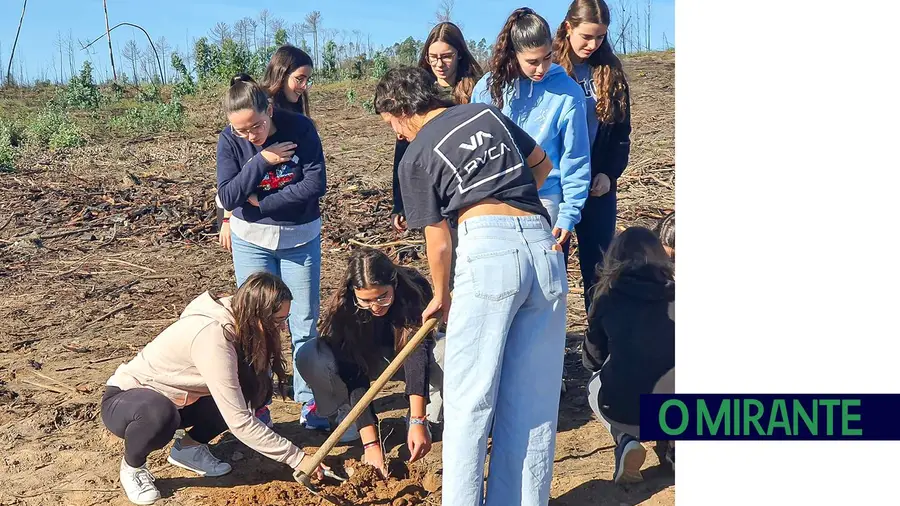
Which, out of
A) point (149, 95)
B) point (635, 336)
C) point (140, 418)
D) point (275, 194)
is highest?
point (149, 95)

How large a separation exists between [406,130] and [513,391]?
0.90 meters

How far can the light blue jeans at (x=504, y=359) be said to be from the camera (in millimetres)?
2637

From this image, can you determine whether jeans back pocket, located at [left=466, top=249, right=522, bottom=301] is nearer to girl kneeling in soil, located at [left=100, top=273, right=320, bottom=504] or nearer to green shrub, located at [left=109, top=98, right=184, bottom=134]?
girl kneeling in soil, located at [left=100, top=273, right=320, bottom=504]

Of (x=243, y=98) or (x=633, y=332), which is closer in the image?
(x=633, y=332)

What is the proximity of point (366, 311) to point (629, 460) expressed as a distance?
3.86 ft

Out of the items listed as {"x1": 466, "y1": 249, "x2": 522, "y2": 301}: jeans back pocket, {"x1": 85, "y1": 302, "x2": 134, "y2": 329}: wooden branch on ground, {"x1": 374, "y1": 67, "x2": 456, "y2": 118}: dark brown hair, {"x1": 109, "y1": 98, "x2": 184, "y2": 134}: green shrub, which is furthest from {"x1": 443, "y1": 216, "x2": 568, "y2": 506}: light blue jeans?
{"x1": 109, "y1": 98, "x2": 184, "y2": 134}: green shrub

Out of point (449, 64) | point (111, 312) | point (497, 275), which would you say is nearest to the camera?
point (497, 275)

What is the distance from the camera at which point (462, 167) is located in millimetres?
2646

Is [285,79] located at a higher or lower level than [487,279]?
higher

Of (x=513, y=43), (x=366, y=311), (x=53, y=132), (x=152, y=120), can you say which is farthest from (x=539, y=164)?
(x=152, y=120)

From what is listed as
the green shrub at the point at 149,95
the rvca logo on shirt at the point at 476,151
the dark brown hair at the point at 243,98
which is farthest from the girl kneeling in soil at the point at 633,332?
the green shrub at the point at 149,95

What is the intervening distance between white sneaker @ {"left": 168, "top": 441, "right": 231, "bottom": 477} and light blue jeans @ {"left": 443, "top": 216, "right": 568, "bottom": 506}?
123cm

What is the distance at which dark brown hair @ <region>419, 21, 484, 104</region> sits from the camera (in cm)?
385

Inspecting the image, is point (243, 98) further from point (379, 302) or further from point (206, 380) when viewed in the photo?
point (206, 380)
